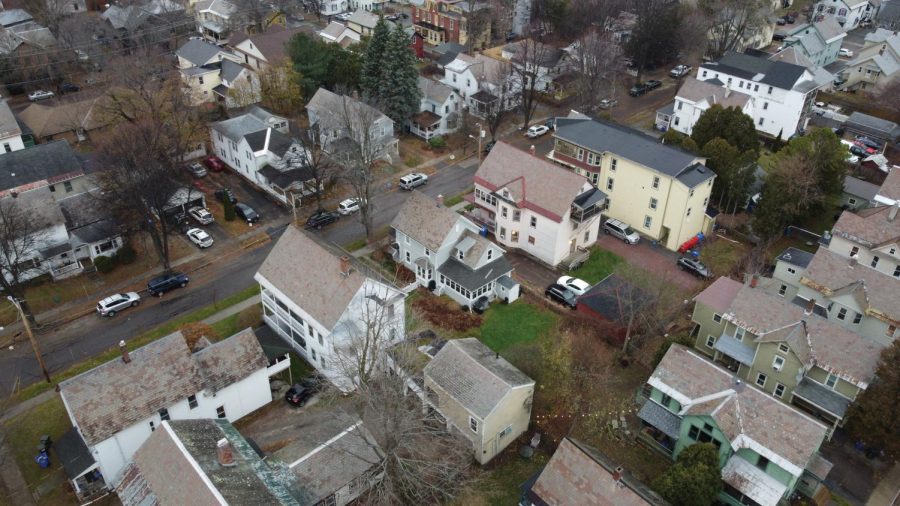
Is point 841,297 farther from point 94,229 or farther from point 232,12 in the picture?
point 232,12

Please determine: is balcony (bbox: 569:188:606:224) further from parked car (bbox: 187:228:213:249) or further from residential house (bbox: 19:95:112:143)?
residential house (bbox: 19:95:112:143)

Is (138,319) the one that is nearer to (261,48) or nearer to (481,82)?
(261,48)

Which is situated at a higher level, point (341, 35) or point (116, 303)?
point (341, 35)

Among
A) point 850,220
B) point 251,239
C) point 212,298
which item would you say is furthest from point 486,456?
point 850,220

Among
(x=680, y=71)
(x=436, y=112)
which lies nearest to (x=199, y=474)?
(x=436, y=112)

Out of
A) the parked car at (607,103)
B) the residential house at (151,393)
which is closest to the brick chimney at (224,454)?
the residential house at (151,393)

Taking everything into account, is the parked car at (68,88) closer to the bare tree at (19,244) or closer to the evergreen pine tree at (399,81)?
the bare tree at (19,244)
